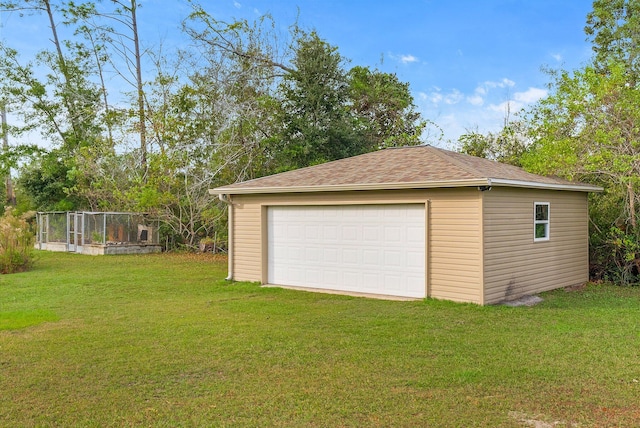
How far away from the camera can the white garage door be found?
32.6ft

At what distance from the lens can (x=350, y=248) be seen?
10.7 meters

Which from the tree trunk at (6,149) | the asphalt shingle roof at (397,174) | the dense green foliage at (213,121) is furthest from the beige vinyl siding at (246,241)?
the tree trunk at (6,149)

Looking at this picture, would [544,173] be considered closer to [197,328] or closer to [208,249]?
[197,328]

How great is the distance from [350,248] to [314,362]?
509 centimetres

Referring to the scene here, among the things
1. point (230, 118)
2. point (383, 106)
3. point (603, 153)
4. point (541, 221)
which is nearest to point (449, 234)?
point (541, 221)

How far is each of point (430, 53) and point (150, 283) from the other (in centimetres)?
1304

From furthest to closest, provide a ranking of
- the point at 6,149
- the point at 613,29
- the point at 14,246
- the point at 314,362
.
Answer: the point at 6,149 < the point at 613,29 < the point at 14,246 < the point at 314,362

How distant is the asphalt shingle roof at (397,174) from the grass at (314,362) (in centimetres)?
216

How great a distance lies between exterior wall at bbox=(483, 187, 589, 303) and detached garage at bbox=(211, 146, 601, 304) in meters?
0.02

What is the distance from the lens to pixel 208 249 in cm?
2019

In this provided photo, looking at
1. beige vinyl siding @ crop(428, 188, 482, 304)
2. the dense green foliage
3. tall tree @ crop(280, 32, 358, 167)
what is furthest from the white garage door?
tall tree @ crop(280, 32, 358, 167)

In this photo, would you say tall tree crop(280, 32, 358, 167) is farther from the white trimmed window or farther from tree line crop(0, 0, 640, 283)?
the white trimmed window

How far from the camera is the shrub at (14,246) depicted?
14.1 m

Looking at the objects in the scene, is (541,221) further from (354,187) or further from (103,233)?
(103,233)
